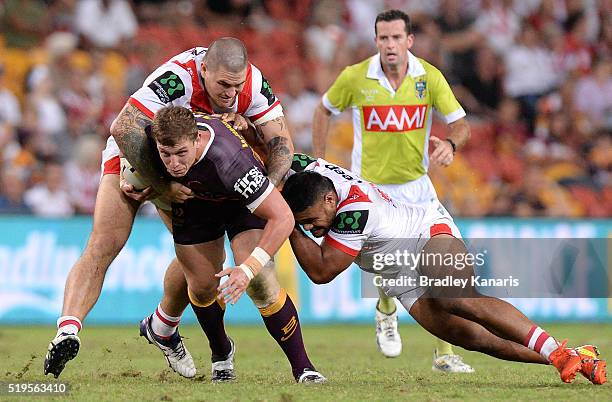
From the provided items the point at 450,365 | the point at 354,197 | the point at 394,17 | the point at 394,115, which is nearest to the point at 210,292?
the point at 354,197

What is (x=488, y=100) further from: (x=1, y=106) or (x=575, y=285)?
(x=1, y=106)

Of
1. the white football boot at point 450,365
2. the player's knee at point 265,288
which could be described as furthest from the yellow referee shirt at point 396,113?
the player's knee at point 265,288

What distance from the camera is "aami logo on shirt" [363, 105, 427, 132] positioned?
34.7 feet

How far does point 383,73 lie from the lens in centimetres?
1068

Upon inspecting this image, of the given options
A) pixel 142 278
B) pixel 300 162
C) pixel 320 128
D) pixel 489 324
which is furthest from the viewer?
pixel 142 278

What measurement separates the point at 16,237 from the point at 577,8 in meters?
11.7

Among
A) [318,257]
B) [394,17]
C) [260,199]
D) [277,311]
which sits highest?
[394,17]

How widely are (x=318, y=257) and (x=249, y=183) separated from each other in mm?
866

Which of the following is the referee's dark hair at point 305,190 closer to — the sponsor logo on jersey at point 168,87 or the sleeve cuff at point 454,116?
the sponsor logo on jersey at point 168,87

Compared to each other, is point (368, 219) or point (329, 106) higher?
point (329, 106)

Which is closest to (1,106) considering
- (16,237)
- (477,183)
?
(16,237)

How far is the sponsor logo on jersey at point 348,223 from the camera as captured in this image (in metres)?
7.94

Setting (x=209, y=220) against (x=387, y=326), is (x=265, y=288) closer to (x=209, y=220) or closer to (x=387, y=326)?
(x=209, y=220)

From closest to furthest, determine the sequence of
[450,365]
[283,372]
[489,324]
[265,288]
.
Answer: [489,324] → [265,288] → [283,372] → [450,365]
